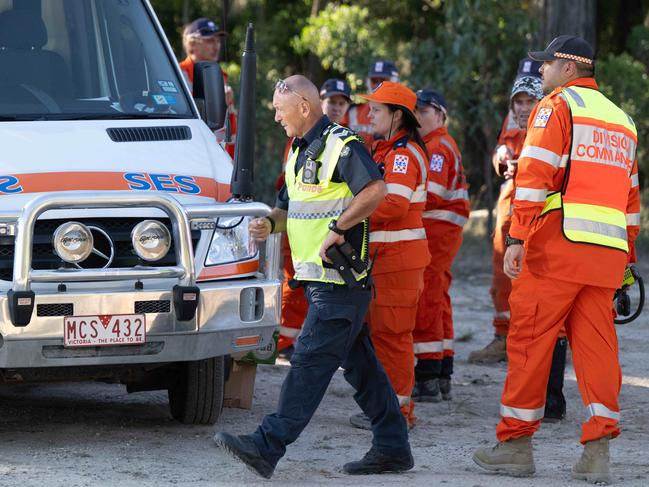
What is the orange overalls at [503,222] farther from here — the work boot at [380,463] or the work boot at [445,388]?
the work boot at [380,463]

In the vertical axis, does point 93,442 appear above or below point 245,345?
below

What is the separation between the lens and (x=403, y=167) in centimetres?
669

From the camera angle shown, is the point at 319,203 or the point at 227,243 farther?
the point at 227,243

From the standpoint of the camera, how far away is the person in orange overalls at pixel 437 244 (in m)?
8.01

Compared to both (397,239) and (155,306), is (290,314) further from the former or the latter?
(155,306)

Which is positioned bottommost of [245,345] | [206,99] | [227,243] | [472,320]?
[472,320]

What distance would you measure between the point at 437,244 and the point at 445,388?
2.89 ft

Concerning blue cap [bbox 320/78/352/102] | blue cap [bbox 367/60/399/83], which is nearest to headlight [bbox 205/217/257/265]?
blue cap [bbox 320/78/352/102]

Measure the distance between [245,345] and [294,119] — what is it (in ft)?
3.60

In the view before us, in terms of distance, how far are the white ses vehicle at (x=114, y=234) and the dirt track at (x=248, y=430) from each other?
0.34 meters

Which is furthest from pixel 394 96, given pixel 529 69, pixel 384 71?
pixel 384 71

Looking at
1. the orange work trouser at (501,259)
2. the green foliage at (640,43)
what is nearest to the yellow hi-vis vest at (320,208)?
the orange work trouser at (501,259)

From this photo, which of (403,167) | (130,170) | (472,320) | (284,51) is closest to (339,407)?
(403,167)

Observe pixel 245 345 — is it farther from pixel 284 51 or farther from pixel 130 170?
pixel 284 51
